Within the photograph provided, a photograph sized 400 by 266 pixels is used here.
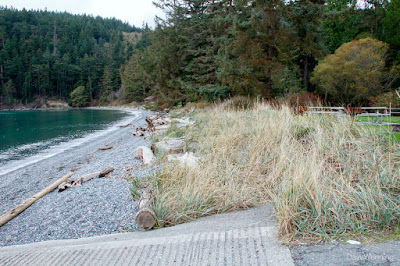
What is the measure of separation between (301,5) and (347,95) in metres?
8.33

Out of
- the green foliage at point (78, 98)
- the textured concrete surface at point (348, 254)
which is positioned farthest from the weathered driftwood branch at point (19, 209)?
the green foliage at point (78, 98)

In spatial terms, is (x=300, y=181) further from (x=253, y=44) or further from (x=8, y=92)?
(x=8, y=92)

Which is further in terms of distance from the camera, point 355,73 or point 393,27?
point 393,27

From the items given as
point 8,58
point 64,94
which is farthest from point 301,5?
point 8,58

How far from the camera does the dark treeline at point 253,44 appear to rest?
1355 centimetres

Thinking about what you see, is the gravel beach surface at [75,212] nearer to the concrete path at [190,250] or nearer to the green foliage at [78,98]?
the concrete path at [190,250]

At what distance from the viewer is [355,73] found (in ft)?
60.4

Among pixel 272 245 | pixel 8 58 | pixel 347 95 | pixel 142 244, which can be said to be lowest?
pixel 142 244

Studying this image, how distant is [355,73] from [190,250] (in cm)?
2152

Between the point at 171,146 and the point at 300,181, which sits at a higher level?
the point at 300,181

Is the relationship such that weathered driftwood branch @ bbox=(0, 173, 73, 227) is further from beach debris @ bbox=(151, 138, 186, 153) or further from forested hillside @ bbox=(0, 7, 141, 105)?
forested hillside @ bbox=(0, 7, 141, 105)

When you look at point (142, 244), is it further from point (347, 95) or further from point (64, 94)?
point (64, 94)

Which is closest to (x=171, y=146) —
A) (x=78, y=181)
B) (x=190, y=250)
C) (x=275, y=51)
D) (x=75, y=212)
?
(x=78, y=181)

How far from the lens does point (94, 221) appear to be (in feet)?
9.64
